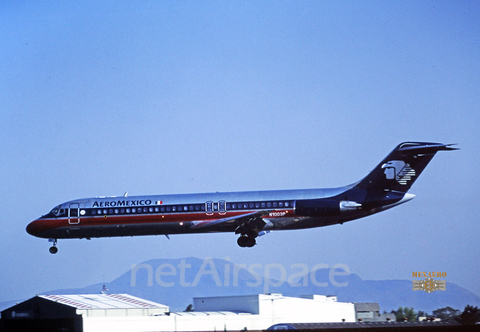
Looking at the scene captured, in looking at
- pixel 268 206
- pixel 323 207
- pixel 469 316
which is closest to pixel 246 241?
pixel 268 206

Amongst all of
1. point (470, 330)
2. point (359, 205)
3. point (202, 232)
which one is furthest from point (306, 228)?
point (470, 330)

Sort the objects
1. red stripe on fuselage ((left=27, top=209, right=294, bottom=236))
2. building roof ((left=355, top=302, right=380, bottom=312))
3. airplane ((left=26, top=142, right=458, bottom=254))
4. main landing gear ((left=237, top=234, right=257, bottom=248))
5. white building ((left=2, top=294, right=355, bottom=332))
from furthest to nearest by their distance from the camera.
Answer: building roof ((left=355, top=302, right=380, bottom=312))
red stripe on fuselage ((left=27, top=209, right=294, bottom=236))
main landing gear ((left=237, top=234, right=257, bottom=248))
airplane ((left=26, top=142, right=458, bottom=254))
white building ((left=2, top=294, right=355, bottom=332))

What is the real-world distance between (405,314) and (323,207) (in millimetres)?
10531

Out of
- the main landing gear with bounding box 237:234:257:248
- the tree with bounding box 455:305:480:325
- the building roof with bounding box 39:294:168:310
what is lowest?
the tree with bounding box 455:305:480:325

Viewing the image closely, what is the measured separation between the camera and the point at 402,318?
5538 centimetres

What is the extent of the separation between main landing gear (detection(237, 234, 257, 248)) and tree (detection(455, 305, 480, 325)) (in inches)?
594

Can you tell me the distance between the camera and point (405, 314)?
56.8 metres

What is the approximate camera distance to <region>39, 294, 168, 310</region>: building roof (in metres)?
56.1

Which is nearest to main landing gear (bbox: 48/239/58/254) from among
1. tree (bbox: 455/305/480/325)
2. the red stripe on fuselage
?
the red stripe on fuselage

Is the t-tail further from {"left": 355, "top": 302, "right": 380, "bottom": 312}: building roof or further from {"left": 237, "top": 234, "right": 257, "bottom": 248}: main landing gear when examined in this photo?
{"left": 355, "top": 302, "right": 380, "bottom": 312}: building roof

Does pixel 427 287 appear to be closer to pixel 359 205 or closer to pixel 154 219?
pixel 359 205

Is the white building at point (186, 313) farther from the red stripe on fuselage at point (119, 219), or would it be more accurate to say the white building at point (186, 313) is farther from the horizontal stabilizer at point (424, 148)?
the horizontal stabilizer at point (424, 148)

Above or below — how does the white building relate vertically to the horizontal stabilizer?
below

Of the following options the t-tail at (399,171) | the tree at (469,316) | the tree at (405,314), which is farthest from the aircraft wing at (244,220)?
the tree at (469,316)
